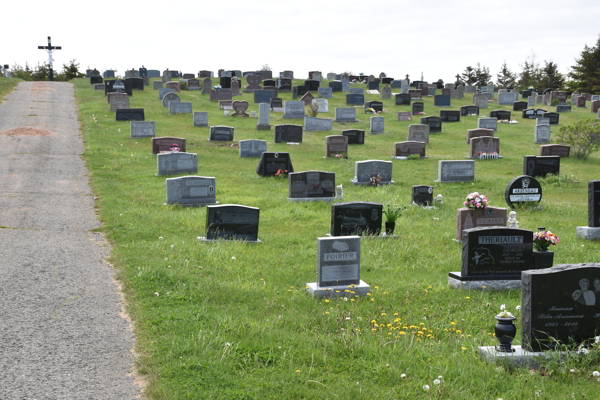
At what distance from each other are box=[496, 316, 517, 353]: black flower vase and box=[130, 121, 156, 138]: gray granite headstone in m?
24.1

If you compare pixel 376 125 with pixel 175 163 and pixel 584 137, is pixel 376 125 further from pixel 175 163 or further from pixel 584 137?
pixel 175 163

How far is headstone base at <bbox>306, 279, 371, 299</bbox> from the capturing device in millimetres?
9086

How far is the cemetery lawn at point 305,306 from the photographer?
6.12 meters

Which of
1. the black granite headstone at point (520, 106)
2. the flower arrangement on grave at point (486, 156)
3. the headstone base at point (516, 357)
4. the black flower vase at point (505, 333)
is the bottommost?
→ the headstone base at point (516, 357)

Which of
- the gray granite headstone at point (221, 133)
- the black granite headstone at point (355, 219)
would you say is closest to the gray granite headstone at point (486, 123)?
the gray granite headstone at point (221, 133)

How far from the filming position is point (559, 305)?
6.72m

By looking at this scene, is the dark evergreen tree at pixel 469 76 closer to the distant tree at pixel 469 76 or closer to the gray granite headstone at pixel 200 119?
the distant tree at pixel 469 76

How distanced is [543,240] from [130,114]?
89.2 feet

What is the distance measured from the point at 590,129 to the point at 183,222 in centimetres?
1834

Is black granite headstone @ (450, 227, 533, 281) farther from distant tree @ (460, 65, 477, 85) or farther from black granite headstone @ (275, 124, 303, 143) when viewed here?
distant tree @ (460, 65, 477, 85)

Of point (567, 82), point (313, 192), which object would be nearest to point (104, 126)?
point (313, 192)

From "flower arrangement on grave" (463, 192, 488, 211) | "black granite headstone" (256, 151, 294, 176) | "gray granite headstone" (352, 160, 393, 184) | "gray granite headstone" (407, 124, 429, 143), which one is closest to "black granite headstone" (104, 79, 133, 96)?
"gray granite headstone" (407, 124, 429, 143)

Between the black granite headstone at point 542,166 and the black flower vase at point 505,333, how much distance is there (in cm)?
1577

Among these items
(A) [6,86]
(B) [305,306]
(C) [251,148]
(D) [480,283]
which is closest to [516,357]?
(B) [305,306]
